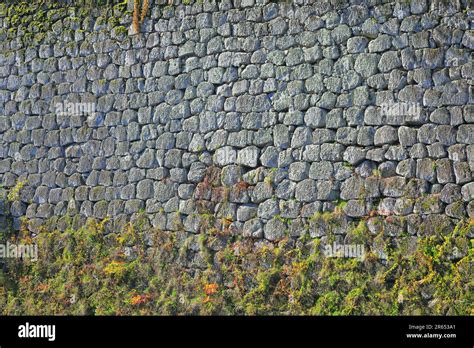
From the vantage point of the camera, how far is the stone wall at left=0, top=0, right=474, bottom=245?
11.5 meters

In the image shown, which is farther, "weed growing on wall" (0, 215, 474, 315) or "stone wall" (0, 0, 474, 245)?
"stone wall" (0, 0, 474, 245)

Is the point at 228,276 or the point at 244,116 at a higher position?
the point at 244,116

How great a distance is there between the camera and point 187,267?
12.8 meters

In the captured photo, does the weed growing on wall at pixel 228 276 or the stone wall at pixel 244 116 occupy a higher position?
the stone wall at pixel 244 116

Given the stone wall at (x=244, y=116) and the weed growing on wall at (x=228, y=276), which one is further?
the stone wall at (x=244, y=116)

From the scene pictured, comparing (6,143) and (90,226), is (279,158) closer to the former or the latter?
(90,226)

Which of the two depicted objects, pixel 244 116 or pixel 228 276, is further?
pixel 244 116

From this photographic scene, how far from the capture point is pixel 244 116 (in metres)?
12.8

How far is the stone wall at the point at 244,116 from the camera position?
11.5m

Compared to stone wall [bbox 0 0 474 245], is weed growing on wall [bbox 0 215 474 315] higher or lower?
lower

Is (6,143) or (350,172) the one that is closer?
(350,172)

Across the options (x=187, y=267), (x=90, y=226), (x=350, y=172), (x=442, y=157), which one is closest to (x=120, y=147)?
(x=90, y=226)

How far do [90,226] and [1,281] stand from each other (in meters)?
1.58

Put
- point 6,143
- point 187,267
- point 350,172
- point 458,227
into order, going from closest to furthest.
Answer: point 458,227 → point 350,172 → point 187,267 → point 6,143
